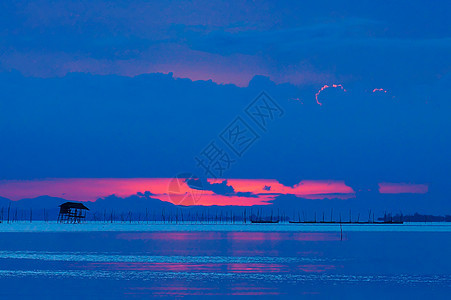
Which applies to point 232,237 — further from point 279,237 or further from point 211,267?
point 211,267

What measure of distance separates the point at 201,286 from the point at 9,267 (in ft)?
51.9

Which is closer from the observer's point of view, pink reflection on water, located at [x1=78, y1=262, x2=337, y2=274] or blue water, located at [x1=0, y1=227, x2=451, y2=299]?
blue water, located at [x1=0, y1=227, x2=451, y2=299]

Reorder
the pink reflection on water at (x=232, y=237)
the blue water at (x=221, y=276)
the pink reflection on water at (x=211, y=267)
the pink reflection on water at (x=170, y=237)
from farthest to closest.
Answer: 1. the pink reflection on water at (x=170, y=237)
2. the pink reflection on water at (x=232, y=237)
3. the pink reflection on water at (x=211, y=267)
4. the blue water at (x=221, y=276)

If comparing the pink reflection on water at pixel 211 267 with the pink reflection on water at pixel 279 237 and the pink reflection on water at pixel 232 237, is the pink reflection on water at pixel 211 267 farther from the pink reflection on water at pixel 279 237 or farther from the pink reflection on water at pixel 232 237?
the pink reflection on water at pixel 279 237

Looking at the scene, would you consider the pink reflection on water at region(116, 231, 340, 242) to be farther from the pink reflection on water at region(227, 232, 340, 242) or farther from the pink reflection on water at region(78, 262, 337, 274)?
Result: the pink reflection on water at region(78, 262, 337, 274)

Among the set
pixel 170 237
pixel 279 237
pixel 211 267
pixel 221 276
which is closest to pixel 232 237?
pixel 279 237

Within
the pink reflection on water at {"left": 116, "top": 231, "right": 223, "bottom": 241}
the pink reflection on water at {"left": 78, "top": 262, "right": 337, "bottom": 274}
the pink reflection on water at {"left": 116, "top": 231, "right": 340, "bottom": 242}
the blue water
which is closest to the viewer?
the blue water

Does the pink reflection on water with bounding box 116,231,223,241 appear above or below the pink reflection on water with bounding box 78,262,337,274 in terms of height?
above

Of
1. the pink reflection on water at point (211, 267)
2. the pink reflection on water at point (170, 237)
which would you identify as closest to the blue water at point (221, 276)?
the pink reflection on water at point (211, 267)

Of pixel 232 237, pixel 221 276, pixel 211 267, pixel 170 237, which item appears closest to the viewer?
pixel 221 276

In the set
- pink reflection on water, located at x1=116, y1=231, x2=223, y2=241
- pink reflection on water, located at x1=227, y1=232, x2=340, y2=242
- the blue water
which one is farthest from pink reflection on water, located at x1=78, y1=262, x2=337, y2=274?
pink reflection on water, located at x1=227, y1=232, x2=340, y2=242

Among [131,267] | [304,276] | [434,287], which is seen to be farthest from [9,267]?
[434,287]

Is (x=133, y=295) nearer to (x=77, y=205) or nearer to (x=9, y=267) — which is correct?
(x=9, y=267)

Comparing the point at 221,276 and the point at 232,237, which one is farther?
the point at 232,237
